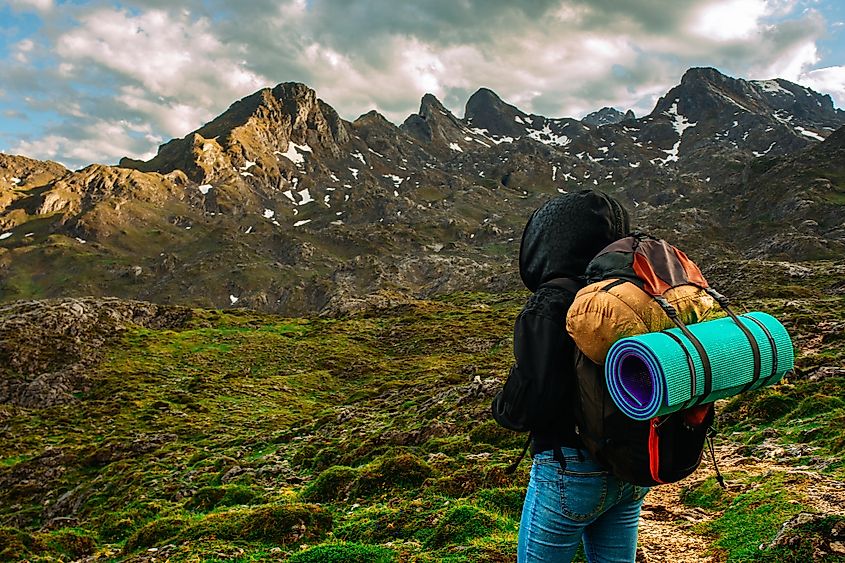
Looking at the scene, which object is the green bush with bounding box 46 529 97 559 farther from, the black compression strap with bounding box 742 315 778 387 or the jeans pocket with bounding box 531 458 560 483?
the black compression strap with bounding box 742 315 778 387

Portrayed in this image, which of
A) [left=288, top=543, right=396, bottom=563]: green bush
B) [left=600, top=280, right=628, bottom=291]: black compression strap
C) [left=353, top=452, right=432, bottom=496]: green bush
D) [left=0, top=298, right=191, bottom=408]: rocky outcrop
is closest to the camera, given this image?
[left=600, top=280, right=628, bottom=291]: black compression strap

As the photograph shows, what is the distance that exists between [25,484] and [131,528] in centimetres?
1598

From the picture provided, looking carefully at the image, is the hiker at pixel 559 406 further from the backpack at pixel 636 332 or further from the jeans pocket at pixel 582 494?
the backpack at pixel 636 332

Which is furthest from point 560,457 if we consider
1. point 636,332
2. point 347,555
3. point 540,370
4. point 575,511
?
point 347,555

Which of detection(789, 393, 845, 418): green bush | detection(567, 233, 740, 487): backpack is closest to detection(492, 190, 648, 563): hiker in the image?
detection(567, 233, 740, 487): backpack

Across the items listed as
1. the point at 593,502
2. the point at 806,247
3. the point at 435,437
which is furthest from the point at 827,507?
the point at 806,247

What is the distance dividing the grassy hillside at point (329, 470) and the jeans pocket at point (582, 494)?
446 cm

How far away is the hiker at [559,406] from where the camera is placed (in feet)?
14.6

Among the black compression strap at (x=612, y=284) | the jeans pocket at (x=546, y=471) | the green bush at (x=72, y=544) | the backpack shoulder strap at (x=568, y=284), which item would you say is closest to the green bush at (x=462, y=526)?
the jeans pocket at (x=546, y=471)

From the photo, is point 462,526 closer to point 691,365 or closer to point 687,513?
point 687,513

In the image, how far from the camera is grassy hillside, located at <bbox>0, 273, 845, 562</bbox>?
992 centimetres

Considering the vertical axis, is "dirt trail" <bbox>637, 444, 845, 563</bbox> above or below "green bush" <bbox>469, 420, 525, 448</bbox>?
above

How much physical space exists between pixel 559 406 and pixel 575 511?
1.00 meters

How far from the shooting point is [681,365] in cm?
372
